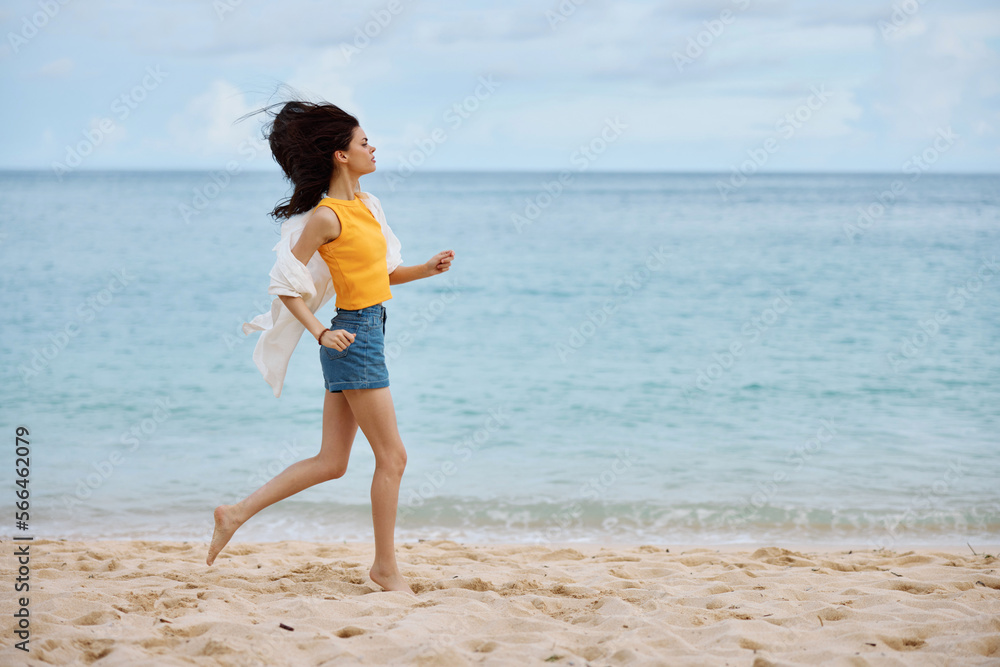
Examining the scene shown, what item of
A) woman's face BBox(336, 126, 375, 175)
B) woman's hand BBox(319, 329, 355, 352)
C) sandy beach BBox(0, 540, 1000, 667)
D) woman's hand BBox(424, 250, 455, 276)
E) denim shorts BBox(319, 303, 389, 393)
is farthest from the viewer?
woman's hand BBox(424, 250, 455, 276)

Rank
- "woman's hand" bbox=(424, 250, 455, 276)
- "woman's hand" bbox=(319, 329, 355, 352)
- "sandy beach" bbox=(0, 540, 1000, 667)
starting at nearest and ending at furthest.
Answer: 1. "sandy beach" bbox=(0, 540, 1000, 667)
2. "woman's hand" bbox=(319, 329, 355, 352)
3. "woman's hand" bbox=(424, 250, 455, 276)

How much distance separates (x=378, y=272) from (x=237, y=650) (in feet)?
5.27

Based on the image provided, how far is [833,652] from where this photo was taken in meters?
2.60

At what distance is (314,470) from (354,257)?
0.97 meters

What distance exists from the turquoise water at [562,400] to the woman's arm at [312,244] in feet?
8.68

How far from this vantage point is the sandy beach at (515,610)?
103 inches

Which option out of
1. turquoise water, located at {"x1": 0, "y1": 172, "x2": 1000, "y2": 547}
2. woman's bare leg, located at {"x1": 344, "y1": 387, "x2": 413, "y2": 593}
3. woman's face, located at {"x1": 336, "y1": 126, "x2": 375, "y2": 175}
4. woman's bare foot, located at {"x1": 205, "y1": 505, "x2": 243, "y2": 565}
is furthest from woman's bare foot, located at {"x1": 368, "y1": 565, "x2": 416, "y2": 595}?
turquoise water, located at {"x1": 0, "y1": 172, "x2": 1000, "y2": 547}

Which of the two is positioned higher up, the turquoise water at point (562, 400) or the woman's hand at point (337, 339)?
the woman's hand at point (337, 339)

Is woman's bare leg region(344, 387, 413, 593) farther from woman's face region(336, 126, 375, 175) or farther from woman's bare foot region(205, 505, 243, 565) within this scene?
woman's face region(336, 126, 375, 175)

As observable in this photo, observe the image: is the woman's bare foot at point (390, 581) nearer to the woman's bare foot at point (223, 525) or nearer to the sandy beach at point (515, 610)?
the sandy beach at point (515, 610)

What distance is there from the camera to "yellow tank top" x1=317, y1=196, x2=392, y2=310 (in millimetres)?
3291

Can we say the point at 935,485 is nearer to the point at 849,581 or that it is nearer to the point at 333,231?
the point at 849,581

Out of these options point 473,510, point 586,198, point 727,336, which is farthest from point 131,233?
point 586,198

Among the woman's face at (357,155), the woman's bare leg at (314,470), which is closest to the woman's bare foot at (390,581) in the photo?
the woman's bare leg at (314,470)
